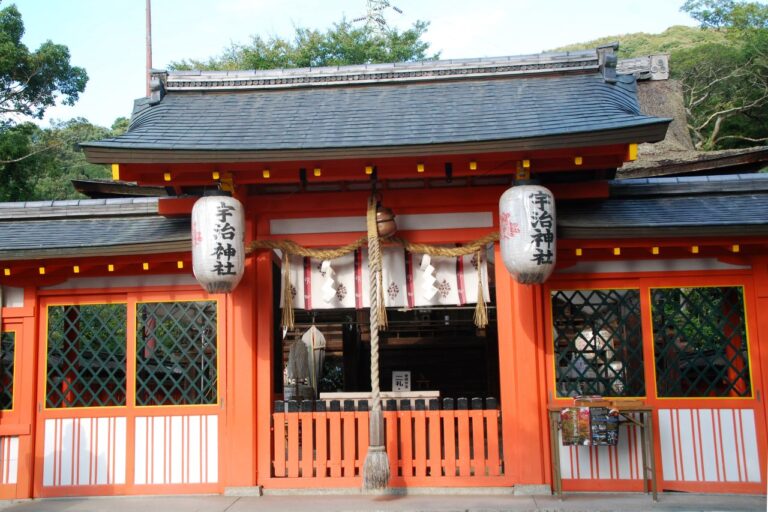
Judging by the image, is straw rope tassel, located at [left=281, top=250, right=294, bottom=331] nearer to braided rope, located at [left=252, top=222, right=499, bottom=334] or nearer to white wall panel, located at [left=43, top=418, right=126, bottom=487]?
braided rope, located at [left=252, top=222, right=499, bottom=334]

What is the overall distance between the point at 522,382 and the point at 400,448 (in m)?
1.56

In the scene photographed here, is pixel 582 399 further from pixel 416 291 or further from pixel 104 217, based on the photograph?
pixel 104 217

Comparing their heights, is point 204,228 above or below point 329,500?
above

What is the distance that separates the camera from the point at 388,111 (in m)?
8.48

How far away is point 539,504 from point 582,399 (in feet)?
3.84

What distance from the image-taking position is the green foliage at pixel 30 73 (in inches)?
720

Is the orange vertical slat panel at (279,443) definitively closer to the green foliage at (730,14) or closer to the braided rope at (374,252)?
the braided rope at (374,252)

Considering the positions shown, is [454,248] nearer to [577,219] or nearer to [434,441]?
[577,219]

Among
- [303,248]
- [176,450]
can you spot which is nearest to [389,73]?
[303,248]

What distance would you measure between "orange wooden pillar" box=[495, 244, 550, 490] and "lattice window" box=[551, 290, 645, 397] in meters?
0.26

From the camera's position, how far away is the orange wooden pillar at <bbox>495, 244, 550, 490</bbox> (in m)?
7.57

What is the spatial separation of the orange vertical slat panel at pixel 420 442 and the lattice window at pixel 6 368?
15.9 feet

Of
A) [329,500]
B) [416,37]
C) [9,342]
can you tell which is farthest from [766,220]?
[416,37]

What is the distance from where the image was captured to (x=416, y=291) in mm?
8055
